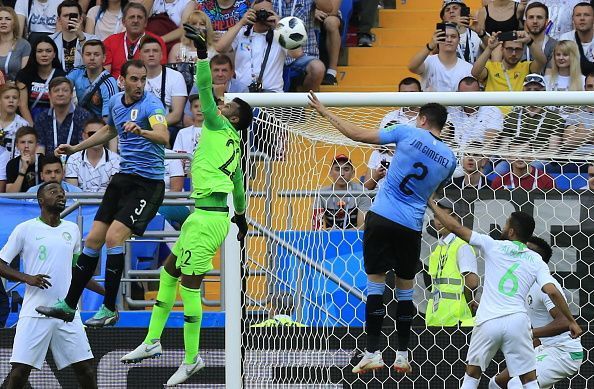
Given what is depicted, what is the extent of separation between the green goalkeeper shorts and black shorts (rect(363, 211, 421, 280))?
1.13m

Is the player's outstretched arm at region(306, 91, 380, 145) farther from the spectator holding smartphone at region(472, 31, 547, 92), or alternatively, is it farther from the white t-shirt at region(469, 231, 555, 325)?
the spectator holding smartphone at region(472, 31, 547, 92)

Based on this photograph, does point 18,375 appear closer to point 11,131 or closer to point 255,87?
point 11,131

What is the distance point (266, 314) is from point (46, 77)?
193 inches

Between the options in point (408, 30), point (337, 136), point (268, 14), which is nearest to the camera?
point (337, 136)

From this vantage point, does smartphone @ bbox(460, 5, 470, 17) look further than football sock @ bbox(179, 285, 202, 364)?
Yes

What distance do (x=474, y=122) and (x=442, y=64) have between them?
3.46 metres

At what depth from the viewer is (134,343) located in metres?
13.1

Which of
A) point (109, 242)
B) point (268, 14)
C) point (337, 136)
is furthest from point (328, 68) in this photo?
point (109, 242)

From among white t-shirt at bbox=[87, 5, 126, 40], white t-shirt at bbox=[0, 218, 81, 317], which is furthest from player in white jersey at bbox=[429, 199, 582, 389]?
white t-shirt at bbox=[87, 5, 126, 40]

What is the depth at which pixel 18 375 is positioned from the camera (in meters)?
12.4

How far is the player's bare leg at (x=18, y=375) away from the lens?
40.8 ft

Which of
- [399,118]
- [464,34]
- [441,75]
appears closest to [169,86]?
[441,75]

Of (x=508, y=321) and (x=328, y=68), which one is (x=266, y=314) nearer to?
(x=508, y=321)

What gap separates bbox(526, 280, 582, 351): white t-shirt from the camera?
472 inches
